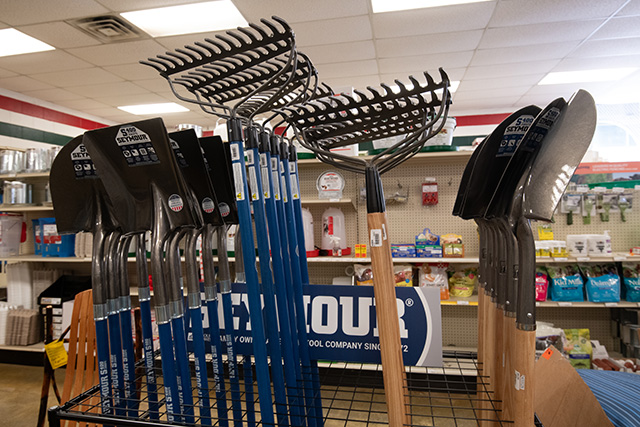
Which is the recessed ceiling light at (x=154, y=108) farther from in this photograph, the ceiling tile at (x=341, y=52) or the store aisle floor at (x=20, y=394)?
the store aisle floor at (x=20, y=394)

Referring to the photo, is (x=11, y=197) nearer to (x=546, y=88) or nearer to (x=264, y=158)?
(x=264, y=158)

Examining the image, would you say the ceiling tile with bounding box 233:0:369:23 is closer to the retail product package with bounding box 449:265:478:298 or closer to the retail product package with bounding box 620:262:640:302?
the retail product package with bounding box 449:265:478:298

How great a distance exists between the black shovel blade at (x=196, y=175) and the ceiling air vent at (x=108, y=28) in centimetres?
360

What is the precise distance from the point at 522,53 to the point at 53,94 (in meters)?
6.79

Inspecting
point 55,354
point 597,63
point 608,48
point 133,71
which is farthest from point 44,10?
point 597,63

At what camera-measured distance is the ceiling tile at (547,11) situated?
12.0 ft

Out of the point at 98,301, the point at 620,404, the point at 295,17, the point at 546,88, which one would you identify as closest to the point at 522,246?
the point at 620,404

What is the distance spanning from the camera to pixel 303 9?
3.61m

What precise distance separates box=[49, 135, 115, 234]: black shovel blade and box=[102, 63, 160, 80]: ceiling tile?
4501 millimetres

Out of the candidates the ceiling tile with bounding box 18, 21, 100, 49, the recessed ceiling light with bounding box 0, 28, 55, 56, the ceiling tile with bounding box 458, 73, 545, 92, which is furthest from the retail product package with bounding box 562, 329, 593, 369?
the recessed ceiling light with bounding box 0, 28, 55, 56

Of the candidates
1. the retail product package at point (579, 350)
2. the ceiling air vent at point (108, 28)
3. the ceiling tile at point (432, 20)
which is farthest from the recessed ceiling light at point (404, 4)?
the retail product package at point (579, 350)

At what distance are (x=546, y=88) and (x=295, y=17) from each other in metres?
4.73

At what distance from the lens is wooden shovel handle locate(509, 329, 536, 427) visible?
2.29 ft

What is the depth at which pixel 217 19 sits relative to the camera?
380 centimetres
